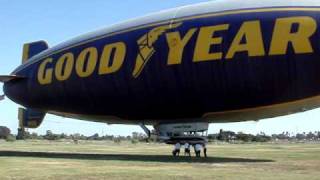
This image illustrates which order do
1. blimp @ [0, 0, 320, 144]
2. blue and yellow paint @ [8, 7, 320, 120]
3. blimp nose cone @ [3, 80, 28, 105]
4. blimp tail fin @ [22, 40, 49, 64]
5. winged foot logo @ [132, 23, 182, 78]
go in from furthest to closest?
blimp tail fin @ [22, 40, 49, 64] → blimp nose cone @ [3, 80, 28, 105] → winged foot logo @ [132, 23, 182, 78] → blimp @ [0, 0, 320, 144] → blue and yellow paint @ [8, 7, 320, 120]

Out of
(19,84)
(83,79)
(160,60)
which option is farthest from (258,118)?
(19,84)

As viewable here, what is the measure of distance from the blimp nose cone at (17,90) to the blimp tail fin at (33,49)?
15.3 feet

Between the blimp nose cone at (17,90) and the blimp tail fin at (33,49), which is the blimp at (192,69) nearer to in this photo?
the blimp nose cone at (17,90)

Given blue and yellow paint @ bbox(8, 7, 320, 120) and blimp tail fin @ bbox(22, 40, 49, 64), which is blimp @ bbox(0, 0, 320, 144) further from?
blimp tail fin @ bbox(22, 40, 49, 64)

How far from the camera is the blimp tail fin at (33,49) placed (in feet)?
161

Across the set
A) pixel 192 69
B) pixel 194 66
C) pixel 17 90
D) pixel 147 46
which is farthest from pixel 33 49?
pixel 194 66

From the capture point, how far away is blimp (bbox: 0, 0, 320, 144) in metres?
31.4

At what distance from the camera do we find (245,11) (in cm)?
3269

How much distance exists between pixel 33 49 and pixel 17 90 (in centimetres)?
703

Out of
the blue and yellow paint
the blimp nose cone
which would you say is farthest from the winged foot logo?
the blimp nose cone

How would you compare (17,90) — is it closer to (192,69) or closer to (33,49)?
(33,49)

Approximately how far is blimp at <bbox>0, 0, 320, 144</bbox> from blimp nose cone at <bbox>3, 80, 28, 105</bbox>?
142 cm

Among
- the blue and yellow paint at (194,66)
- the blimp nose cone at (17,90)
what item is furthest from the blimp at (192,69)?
the blimp nose cone at (17,90)

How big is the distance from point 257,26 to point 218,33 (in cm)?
239
